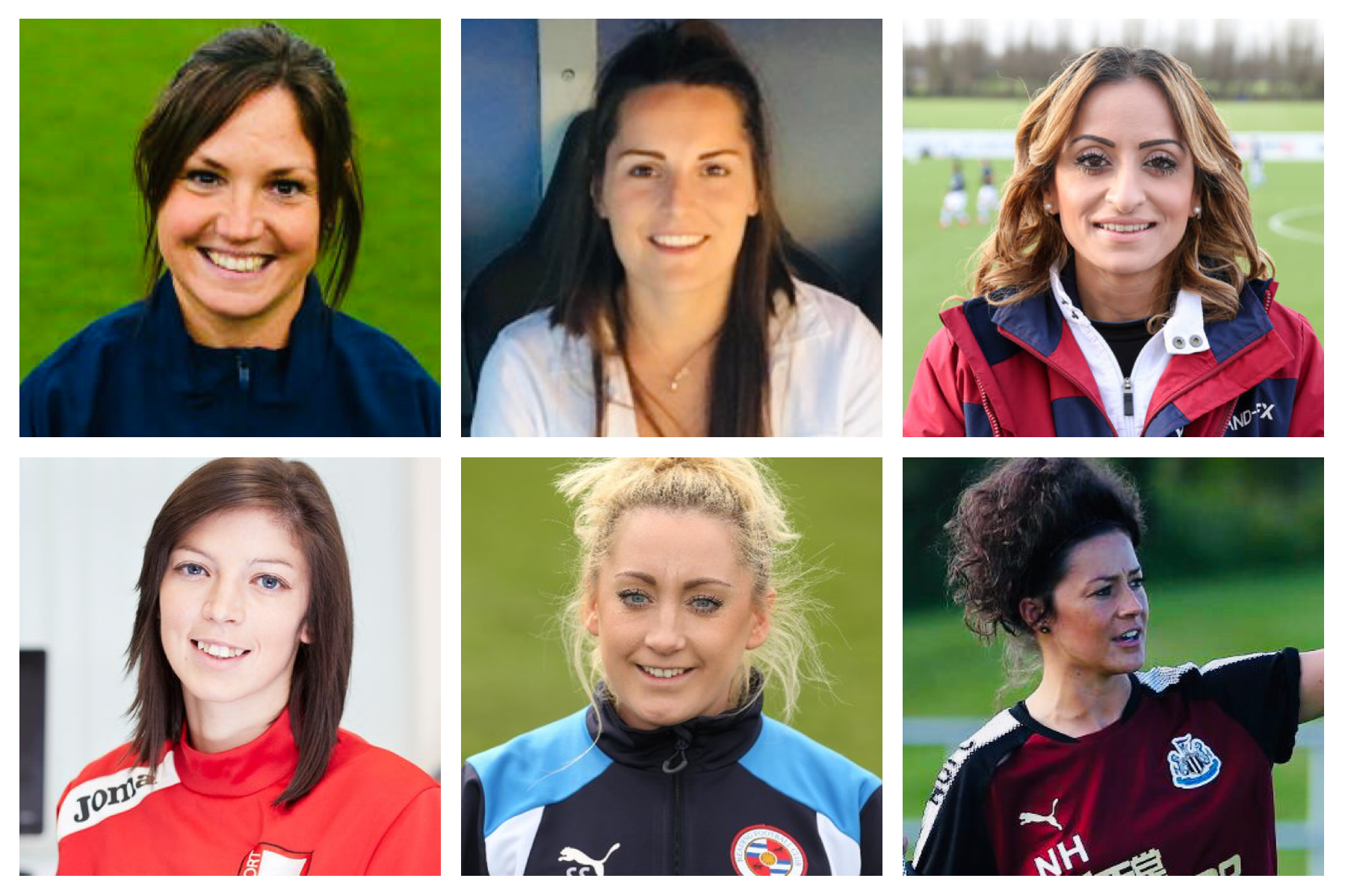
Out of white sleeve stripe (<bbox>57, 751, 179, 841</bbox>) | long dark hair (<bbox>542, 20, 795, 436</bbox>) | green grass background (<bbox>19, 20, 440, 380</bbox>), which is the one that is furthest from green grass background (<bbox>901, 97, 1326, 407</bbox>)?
white sleeve stripe (<bbox>57, 751, 179, 841</bbox>)

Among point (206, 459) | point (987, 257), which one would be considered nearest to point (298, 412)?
point (206, 459)

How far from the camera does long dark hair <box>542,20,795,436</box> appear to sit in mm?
2723

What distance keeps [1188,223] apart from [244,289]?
5.25 ft

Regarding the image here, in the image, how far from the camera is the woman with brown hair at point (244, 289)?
269 cm

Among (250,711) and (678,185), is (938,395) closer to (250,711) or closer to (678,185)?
(678,185)

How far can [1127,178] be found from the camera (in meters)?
2.67

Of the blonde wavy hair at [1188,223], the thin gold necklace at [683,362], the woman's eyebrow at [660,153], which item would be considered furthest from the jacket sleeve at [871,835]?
the woman's eyebrow at [660,153]

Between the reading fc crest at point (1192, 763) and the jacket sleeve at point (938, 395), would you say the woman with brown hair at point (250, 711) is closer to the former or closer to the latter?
the jacket sleeve at point (938, 395)

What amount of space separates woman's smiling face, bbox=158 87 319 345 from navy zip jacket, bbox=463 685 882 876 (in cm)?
86

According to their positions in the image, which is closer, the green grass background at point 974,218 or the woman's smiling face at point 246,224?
the woman's smiling face at point 246,224

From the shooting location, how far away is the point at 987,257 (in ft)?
9.12

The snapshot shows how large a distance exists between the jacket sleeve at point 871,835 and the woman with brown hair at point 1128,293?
0.65 m

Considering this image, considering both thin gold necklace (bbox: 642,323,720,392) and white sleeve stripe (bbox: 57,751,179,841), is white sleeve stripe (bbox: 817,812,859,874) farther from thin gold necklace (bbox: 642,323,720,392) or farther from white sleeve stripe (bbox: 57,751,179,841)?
white sleeve stripe (bbox: 57,751,179,841)
